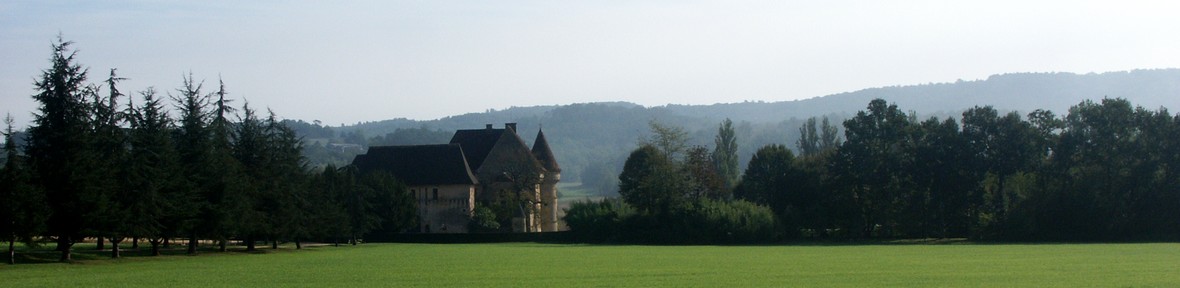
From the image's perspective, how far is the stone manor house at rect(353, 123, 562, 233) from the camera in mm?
98375

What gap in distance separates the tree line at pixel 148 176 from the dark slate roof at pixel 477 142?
34.4 metres

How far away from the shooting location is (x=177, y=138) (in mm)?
54250

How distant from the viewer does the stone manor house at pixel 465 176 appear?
3873 inches

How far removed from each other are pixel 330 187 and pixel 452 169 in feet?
94.5

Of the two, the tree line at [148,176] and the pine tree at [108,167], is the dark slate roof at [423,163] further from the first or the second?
the pine tree at [108,167]

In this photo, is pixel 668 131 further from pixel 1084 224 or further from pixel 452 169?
pixel 1084 224

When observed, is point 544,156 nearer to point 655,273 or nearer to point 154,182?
point 154,182

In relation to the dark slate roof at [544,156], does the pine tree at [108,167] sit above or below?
below

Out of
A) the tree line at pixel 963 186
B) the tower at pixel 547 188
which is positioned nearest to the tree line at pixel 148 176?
the tree line at pixel 963 186

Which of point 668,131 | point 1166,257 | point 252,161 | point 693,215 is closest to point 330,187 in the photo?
point 252,161

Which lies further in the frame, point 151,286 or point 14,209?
point 14,209

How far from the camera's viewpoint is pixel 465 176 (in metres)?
98.7

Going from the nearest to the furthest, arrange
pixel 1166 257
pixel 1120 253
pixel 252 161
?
1. pixel 1166 257
2. pixel 1120 253
3. pixel 252 161

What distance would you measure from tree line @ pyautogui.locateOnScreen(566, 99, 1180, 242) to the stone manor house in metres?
15.5
